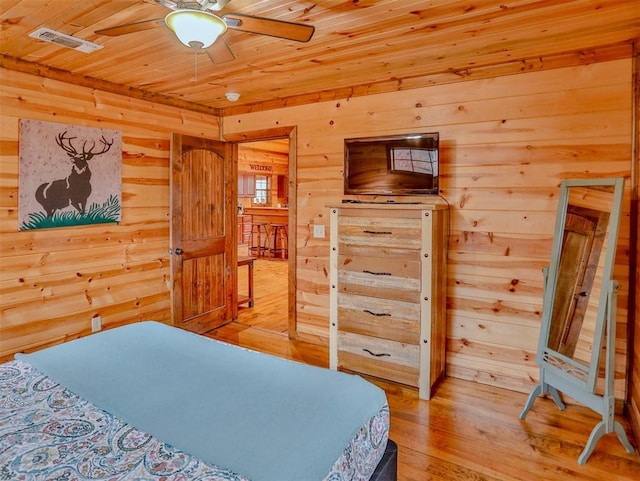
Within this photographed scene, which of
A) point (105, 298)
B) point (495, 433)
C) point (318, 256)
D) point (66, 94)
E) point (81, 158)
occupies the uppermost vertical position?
point (66, 94)

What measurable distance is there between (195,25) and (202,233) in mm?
2665

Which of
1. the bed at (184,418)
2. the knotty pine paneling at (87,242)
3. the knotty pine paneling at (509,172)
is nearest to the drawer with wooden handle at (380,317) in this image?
the knotty pine paneling at (509,172)

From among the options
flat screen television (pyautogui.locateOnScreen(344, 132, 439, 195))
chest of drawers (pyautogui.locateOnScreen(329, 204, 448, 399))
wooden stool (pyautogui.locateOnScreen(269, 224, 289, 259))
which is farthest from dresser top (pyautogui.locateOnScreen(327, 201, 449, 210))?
wooden stool (pyautogui.locateOnScreen(269, 224, 289, 259))

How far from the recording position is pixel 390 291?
282cm

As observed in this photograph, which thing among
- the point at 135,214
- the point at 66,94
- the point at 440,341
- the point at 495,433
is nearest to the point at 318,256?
the point at 440,341

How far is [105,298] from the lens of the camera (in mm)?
3395

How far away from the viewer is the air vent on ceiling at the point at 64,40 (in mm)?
2336

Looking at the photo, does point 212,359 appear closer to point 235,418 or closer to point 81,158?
point 235,418

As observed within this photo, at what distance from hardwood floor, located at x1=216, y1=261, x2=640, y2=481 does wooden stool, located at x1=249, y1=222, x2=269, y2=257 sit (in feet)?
21.5

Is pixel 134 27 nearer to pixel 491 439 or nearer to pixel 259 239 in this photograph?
pixel 491 439

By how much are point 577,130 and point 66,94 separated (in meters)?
3.71

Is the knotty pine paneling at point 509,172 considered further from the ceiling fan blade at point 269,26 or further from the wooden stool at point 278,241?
the wooden stool at point 278,241

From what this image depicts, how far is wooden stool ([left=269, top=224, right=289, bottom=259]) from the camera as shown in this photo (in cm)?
896

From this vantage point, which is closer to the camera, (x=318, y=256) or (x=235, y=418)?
(x=235, y=418)
